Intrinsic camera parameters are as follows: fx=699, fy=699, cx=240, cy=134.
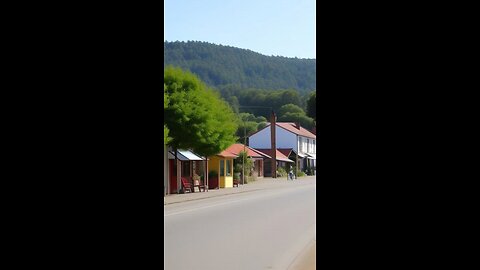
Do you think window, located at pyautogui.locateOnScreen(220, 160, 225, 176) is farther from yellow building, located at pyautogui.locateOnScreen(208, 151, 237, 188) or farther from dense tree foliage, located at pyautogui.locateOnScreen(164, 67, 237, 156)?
dense tree foliage, located at pyautogui.locateOnScreen(164, 67, 237, 156)

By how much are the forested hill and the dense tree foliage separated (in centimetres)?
5021

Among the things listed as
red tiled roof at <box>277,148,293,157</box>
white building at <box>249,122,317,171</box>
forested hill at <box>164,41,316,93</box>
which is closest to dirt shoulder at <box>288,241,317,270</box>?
white building at <box>249,122,317,171</box>

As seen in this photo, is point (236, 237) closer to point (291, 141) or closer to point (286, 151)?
point (286, 151)

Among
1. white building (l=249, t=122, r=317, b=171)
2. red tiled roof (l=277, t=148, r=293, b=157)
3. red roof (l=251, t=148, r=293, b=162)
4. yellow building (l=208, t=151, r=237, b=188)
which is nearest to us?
yellow building (l=208, t=151, r=237, b=188)

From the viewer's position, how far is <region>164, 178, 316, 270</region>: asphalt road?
32.5 feet

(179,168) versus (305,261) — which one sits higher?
(179,168)

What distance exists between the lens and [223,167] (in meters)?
41.9

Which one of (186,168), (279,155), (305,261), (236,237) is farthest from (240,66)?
(305,261)

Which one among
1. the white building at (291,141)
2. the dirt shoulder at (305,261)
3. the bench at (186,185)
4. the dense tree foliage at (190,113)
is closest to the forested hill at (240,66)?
the white building at (291,141)

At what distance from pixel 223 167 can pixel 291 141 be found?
33751 millimetres

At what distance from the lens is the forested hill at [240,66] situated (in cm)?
8712
